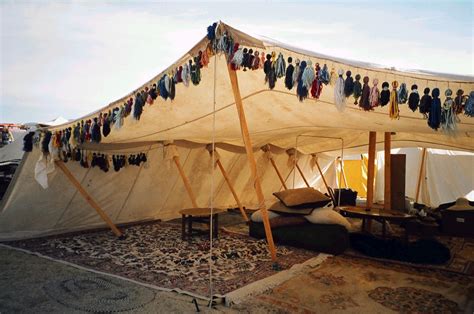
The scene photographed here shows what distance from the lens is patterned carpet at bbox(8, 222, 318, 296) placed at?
3.35 metres

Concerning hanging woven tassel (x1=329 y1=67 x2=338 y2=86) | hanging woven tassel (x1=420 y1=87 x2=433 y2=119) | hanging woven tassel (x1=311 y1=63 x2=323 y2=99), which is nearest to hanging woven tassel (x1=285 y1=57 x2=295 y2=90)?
hanging woven tassel (x1=311 y1=63 x2=323 y2=99)

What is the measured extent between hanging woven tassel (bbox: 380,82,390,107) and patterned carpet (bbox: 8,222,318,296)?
194cm

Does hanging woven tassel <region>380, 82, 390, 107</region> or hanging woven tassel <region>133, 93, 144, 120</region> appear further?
hanging woven tassel <region>133, 93, 144, 120</region>

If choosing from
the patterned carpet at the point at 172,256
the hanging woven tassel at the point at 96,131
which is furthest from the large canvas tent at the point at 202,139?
the patterned carpet at the point at 172,256

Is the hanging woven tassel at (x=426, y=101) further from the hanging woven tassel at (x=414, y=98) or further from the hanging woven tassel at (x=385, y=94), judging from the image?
the hanging woven tassel at (x=385, y=94)

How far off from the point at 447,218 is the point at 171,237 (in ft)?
15.3

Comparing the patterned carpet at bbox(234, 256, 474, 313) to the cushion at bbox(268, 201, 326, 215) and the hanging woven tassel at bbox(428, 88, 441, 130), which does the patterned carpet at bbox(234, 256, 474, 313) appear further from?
the hanging woven tassel at bbox(428, 88, 441, 130)

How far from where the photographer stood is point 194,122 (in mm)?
4531

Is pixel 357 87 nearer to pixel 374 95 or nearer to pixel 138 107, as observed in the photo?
pixel 374 95

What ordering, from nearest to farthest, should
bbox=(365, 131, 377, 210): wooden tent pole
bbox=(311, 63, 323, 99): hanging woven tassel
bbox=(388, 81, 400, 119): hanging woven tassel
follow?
bbox=(388, 81, 400, 119): hanging woven tassel
bbox=(311, 63, 323, 99): hanging woven tassel
bbox=(365, 131, 377, 210): wooden tent pole

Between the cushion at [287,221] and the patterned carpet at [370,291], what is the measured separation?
0.92m

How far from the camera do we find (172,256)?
4.18 m

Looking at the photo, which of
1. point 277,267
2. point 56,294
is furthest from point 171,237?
point 56,294

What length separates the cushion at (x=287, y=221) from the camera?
4773mm
